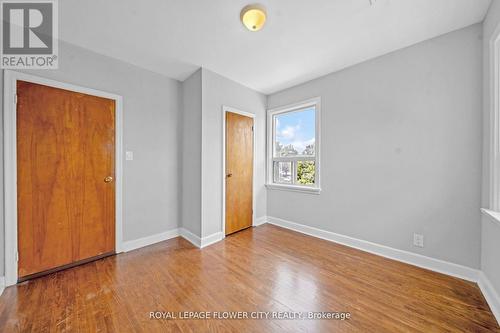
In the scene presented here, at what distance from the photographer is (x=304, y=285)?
191 centimetres

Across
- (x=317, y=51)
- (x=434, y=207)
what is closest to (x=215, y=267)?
(x=434, y=207)

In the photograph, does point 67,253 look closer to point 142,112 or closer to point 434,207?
point 142,112

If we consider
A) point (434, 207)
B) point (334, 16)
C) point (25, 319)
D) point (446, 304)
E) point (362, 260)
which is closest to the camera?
point (25, 319)

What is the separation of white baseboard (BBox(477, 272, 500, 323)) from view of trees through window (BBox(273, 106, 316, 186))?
6.59 feet

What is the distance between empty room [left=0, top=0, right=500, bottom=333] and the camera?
1.66 meters

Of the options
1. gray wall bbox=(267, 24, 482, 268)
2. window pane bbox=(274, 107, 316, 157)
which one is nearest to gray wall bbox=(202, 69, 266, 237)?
window pane bbox=(274, 107, 316, 157)

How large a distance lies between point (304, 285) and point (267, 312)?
523 mm

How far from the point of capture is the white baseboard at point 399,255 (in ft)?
6.49

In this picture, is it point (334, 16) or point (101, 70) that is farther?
point (101, 70)

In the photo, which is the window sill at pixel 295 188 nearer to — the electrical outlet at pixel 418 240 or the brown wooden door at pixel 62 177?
the electrical outlet at pixel 418 240

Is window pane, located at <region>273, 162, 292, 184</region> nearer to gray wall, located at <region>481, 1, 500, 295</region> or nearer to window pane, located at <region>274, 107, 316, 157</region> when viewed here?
window pane, located at <region>274, 107, 316, 157</region>

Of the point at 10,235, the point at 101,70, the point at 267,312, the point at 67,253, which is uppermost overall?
the point at 101,70

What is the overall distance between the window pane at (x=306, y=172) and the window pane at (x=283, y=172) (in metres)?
0.19

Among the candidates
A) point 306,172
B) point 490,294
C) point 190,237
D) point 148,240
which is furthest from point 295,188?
point 148,240
